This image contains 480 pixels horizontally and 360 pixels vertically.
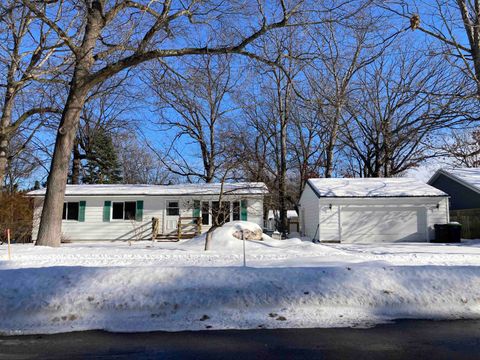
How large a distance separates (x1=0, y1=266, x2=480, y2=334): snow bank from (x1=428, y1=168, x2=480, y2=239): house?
777 inches

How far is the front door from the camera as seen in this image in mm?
23047

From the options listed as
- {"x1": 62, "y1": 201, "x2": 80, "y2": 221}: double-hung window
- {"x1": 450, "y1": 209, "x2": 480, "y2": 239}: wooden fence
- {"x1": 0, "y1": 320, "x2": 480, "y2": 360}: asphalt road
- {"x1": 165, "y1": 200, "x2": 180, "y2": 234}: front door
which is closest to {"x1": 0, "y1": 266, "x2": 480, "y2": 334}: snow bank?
{"x1": 0, "y1": 320, "x2": 480, "y2": 360}: asphalt road

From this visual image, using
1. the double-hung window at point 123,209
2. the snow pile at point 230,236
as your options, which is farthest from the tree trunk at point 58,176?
the double-hung window at point 123,209

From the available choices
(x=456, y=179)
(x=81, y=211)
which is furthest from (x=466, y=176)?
(x=81, y=211)

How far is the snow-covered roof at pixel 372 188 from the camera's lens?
69.2 feet

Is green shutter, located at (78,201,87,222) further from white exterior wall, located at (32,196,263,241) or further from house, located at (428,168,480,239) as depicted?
house, located at (428,168,480,239)

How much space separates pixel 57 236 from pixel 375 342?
42.3 ft

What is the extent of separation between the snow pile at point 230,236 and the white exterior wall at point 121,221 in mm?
5055

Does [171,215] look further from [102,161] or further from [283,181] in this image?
[102,161]

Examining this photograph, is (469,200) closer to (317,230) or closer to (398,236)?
(398,236)

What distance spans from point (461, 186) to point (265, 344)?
25.0 m

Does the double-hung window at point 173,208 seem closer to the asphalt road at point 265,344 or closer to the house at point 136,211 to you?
the house at point 136,211

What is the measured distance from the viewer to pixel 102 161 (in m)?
37.6

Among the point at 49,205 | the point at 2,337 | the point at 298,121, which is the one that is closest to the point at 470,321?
the point at 2,337
